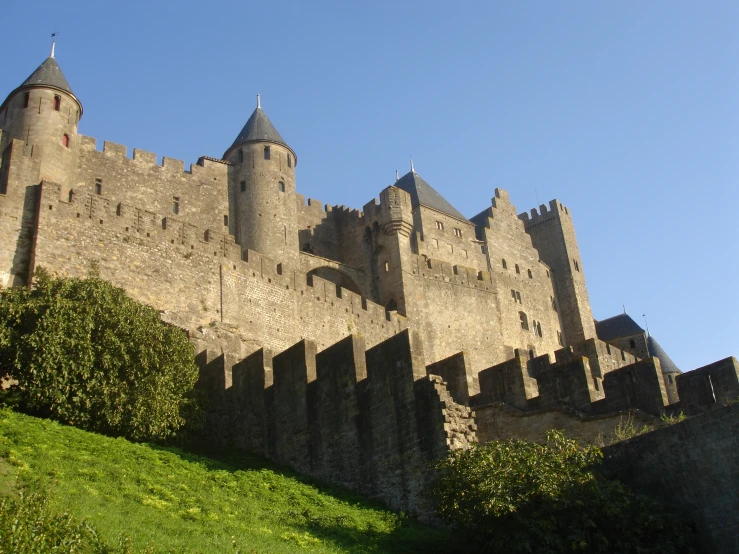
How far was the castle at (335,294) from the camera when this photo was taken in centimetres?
2028

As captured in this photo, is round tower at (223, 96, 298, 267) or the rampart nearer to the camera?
the rampart

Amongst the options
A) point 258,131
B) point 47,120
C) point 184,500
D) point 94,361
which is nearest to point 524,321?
point 258,131

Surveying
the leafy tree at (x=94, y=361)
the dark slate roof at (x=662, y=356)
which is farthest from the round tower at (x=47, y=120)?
the dark slate roof at (x=662, y=356)

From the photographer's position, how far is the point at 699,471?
14789 mm

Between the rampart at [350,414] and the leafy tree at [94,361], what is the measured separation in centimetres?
170

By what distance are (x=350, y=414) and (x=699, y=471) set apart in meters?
8.09

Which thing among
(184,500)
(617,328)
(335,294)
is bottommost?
(184,500)

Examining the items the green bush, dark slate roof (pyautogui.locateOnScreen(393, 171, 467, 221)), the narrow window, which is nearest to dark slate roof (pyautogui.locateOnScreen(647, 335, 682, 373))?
the narrow window

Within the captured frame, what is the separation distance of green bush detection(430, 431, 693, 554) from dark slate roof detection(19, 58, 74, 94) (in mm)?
27673

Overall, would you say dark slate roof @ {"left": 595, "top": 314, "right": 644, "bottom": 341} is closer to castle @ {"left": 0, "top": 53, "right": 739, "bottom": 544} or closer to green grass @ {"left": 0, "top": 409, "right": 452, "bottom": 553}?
castle @ {"left": 0, "top": 53, "right": 739, "bottom": 544}

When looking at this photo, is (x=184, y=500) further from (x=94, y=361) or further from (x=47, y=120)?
(x=47, y=120)

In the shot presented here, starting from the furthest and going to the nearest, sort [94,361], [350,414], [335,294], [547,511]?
[335,294]
[94,361]
[350,414]
[547,511]

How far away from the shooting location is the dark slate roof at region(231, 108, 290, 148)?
4328 centimetres

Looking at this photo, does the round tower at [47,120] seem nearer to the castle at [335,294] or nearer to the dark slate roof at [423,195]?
the castle at [335,294]
